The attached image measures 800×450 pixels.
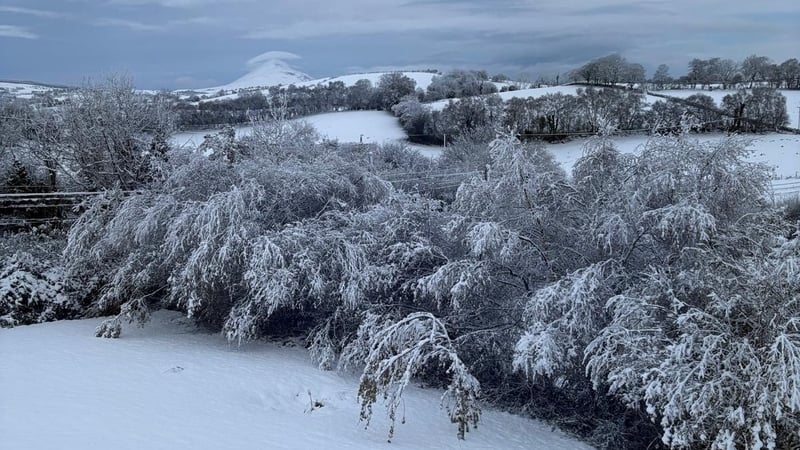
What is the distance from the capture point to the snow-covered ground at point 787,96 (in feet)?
90.2

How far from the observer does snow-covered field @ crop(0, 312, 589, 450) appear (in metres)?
6.23

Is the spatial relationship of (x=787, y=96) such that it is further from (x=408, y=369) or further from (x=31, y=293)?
(x=31, y=293)

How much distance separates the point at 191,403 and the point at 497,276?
510 centimetres

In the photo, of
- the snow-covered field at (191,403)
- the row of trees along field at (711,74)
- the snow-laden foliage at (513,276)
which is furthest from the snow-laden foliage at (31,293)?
the row of trees along field at (711,74)

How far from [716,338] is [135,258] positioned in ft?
32.9

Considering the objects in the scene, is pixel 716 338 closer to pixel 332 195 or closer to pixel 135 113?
pixel 332 195

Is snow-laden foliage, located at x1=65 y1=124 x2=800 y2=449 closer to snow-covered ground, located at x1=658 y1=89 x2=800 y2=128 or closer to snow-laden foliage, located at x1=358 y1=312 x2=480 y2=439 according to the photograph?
snow-laden foliage, located at x1=358 y1=312 x2=480 y2=439

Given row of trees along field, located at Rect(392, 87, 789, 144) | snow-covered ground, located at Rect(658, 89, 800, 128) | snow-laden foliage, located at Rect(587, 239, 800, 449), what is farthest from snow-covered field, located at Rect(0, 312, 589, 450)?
snow-covered ground, located at Rect(658, 89, 800, 128)

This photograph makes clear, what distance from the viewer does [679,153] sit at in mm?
8305

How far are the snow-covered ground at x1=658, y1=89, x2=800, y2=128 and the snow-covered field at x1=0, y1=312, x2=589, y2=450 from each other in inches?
1002

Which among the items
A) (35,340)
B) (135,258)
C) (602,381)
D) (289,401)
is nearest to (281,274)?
(289,401)

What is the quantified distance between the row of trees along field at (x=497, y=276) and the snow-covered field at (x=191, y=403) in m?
0.45

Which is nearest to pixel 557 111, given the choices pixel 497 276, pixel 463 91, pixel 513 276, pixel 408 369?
pixel 463 91

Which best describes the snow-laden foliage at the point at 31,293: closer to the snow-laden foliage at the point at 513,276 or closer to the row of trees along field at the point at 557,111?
the snow-laden foliage at the point at 513,276
